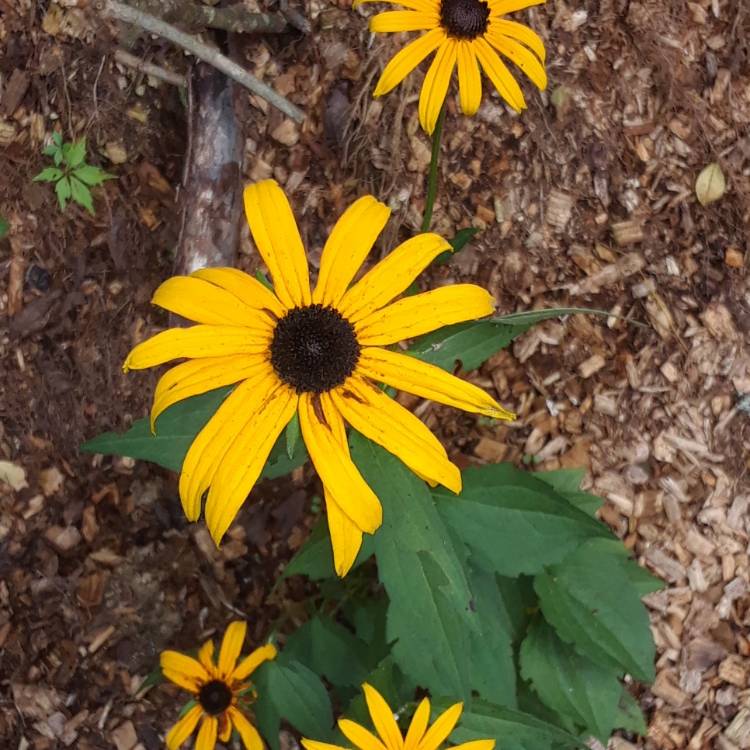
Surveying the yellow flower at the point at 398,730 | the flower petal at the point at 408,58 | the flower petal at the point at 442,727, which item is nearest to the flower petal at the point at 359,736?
Result: the yellow flower at the point at 398,730

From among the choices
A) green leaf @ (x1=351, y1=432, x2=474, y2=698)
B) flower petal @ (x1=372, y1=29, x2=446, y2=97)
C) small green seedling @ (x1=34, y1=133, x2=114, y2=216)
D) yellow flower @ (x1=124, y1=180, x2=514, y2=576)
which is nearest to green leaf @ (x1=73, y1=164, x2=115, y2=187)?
small green seedling @ (x1=34, y1=133, x2=114, y2=216)

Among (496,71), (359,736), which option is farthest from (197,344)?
(496,71)

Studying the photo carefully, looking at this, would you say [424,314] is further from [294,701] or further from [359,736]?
[294,701]

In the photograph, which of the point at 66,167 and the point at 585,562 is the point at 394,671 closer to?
the point at 585,562

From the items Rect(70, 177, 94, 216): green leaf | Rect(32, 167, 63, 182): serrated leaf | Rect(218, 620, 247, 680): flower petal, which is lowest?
Rect(218, 620, 247, 680): flower petal

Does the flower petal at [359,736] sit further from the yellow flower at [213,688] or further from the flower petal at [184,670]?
the flower petal at [184,670]

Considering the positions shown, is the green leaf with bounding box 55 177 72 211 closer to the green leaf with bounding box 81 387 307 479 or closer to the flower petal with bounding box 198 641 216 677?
the green leaf with bounding box 81 387 307 479

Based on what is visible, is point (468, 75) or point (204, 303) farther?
point (468, 75)
